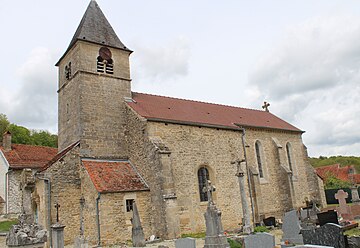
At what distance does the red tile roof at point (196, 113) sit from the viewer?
59.4ft

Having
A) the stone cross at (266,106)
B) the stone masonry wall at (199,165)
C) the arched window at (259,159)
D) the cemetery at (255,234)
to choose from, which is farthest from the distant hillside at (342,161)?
the cemetery at (255,234)

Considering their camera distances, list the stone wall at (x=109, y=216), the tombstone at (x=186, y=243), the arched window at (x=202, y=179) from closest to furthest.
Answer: the tombstone at (x=186, y=243) → the stone wall at (x=109, y=216) → the arched window at (x=202, y=179)

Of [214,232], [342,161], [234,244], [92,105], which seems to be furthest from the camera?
[342,161]

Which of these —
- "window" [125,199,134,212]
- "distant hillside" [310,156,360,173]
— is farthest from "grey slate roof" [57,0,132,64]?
"distant hillside" [310,156,360,173]

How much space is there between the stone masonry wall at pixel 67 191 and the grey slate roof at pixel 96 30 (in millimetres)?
6812

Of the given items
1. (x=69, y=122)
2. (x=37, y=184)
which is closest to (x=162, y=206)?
(x=37, y=184)

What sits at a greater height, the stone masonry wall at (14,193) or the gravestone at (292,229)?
the stone masonry wall at (14,193)

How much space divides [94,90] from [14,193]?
12.8 metres

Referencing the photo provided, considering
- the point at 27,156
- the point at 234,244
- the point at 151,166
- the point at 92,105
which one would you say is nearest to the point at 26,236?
the point at 234,244

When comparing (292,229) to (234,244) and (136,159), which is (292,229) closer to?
(234,244)

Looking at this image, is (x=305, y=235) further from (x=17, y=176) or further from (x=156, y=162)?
(x=17, y=176)

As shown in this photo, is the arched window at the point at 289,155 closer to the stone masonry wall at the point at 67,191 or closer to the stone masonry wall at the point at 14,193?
the stone masonry wall at the point at 67,191

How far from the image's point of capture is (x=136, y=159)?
17219mm

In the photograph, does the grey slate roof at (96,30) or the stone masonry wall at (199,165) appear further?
the grey slate roof at (96,30)
